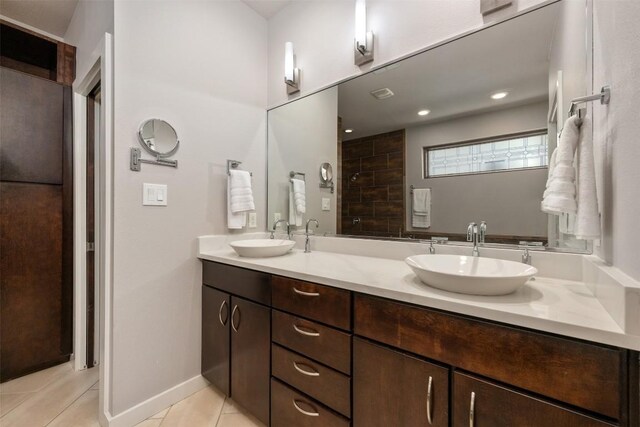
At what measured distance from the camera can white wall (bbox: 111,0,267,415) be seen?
1.42m

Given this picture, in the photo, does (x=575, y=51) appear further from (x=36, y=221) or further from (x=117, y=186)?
(x=36, y=221)

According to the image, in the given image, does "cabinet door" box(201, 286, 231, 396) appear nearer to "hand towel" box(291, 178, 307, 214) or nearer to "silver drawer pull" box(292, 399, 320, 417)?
"silver drawer pull" box(292, 399, 320, 417)

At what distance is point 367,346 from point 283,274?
48 centimetres

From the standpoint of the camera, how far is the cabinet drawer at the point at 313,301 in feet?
3.41

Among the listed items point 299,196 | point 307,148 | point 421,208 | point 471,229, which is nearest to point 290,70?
point 307,148

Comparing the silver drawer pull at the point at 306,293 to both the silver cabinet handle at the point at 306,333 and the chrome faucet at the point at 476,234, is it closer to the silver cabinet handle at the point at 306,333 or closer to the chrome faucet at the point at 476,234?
the silver cabinet handle at the point at 306,333

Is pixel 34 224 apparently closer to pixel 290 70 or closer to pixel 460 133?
pixel 290 70

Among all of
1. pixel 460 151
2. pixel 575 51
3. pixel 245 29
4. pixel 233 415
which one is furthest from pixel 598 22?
pixel 233 415

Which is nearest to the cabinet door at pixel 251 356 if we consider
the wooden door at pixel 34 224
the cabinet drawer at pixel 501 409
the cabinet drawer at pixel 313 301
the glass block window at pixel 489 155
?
the cabinet drawer at pixel 313 301

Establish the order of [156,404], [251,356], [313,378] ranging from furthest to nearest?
[156,404] → [251,356] → [313,378]

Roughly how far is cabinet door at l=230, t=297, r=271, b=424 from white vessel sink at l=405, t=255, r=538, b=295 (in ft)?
2.56

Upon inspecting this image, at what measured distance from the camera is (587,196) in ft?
2.64

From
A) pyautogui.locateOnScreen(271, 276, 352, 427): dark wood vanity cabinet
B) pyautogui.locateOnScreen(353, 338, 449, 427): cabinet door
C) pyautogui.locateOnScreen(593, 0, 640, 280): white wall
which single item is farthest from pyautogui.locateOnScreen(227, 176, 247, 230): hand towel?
pyautogui.locateOnScreen(593, 0, 640, 280): white wall

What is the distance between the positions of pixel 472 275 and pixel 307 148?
1.51 meters
